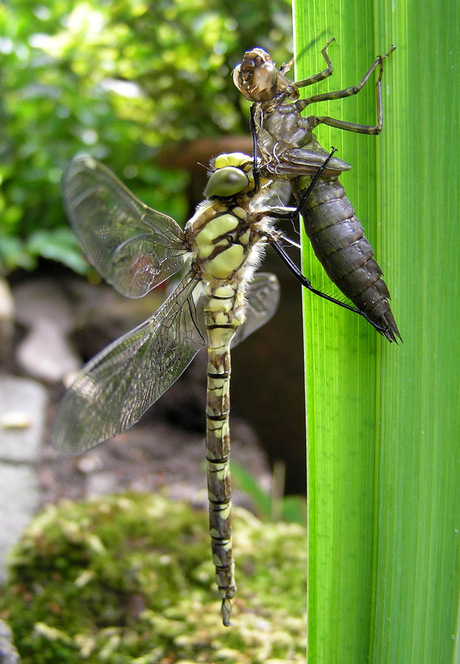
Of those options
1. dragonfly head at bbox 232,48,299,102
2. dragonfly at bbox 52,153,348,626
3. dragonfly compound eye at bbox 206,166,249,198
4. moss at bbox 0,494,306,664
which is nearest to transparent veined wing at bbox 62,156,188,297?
dragonfly at bbox 52,153,348,626

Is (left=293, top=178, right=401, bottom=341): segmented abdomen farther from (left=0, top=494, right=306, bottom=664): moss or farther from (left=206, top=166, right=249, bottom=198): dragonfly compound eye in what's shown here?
(left=0, top=494, right=306, bottom=664): moss

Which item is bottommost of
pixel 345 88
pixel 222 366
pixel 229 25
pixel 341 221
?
pixel 222 366

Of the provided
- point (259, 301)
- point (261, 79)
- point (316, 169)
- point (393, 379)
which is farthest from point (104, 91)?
point (393, 379)

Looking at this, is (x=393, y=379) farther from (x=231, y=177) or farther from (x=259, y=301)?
(x=259, y=301)

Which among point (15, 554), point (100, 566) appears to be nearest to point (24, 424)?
point (15, 554)

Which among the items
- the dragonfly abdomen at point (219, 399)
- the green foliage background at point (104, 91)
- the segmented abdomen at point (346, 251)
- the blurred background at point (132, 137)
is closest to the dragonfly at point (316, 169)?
the segmented abdomen at point (346, 251)

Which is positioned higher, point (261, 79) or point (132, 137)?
point (132, 137)

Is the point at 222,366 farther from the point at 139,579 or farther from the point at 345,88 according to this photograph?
the point at 139,579
